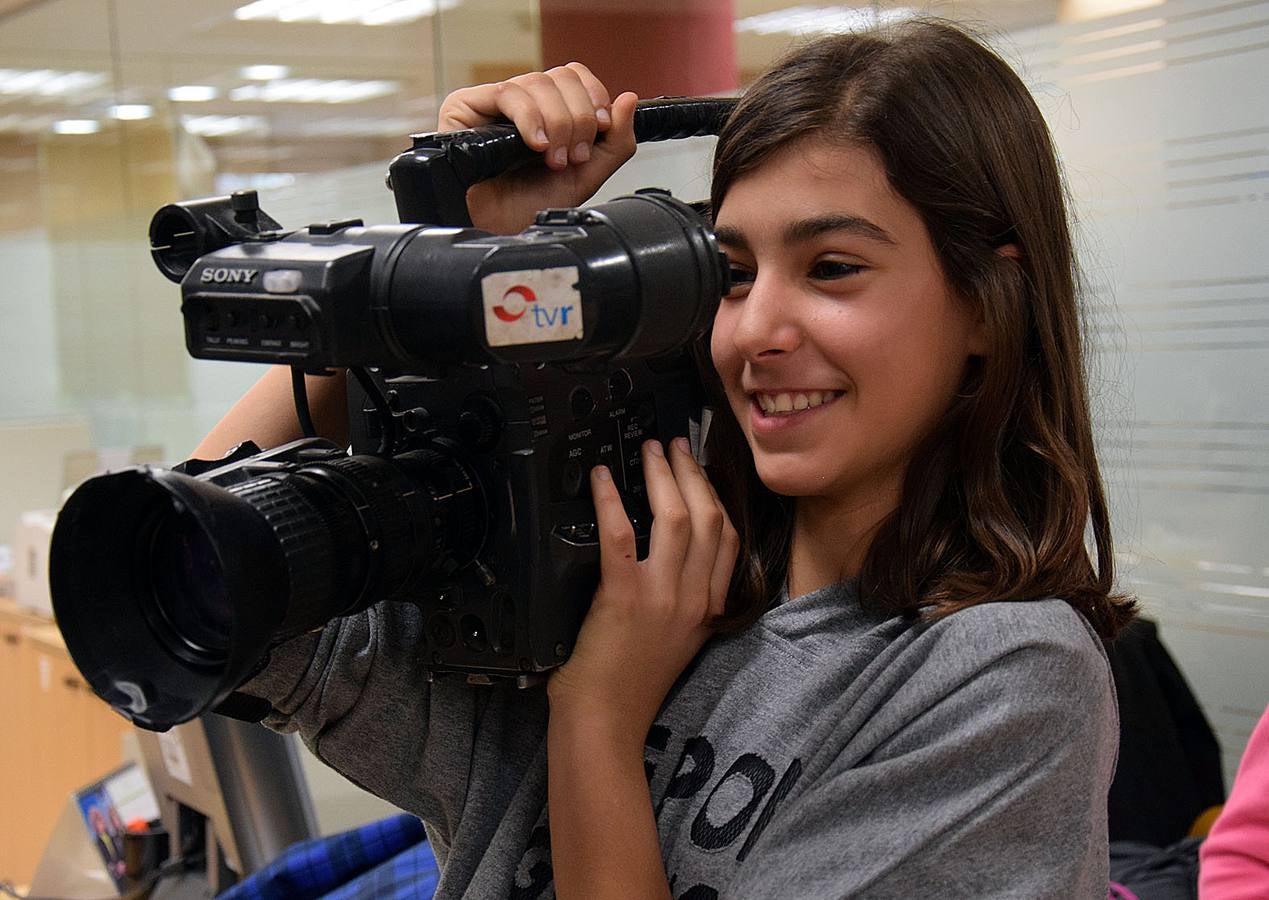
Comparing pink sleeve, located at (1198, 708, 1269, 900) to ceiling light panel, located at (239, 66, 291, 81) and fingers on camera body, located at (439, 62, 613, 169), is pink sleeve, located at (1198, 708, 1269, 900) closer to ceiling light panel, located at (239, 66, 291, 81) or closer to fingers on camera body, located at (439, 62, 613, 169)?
fingers on camera body, located at (439, 62, 613, 169)

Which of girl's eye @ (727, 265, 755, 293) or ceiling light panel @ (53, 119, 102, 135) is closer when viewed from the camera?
girl's eye @ (727, 265, 755, 293)

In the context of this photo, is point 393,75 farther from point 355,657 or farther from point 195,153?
point 355,657

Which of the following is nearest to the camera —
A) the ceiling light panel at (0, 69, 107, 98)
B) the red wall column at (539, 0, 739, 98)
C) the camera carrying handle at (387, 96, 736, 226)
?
the camera carrying handle at (387, 96, 736, 226)

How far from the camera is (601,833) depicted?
91cm

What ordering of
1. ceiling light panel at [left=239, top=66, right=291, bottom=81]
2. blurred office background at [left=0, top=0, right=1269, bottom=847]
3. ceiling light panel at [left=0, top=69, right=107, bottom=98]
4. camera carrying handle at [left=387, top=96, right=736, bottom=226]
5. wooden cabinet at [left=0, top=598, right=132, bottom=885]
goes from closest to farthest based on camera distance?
camera carrying handle at [left=387, top=96, right=736, bottom=226] < blurred office background at [left=0, top=0, right=1269, bottom=847] < wooden cabinet at [left=0, top=598, right=132, bottom=885] < ceiling light panel at [left=239, top=66, right=291, bottom=81] < ceiling light panel at [left=0, top=69, right=107, bottom=98]

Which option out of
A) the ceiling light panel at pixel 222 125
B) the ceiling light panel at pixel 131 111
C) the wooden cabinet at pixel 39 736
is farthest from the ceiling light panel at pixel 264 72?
the wooden cabinet at pixel 39 736

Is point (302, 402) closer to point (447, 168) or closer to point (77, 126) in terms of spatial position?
point (447, 168)

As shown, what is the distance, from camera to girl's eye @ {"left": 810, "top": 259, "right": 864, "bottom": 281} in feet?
3.08

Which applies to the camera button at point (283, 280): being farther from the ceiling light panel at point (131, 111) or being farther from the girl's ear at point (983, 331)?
the ceiling light panel at point (131, 111)

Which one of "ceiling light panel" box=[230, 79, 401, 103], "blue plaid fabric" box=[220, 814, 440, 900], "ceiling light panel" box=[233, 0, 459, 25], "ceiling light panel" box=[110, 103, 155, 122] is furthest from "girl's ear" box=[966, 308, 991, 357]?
"ceiling light panel" box=[110, 103, 155, 122]

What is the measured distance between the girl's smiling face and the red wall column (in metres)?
1.55

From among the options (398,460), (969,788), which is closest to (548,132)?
(398,460)

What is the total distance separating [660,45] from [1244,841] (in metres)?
1.63

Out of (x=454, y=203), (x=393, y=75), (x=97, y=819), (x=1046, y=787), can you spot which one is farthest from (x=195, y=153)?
(x=1046, y=787)
